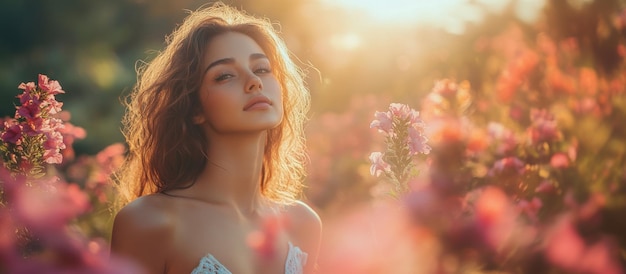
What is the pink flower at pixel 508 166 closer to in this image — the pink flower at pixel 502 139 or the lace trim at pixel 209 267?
the pink flower at pixel 502 139

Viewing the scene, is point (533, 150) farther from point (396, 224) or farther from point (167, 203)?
point (396, 224)

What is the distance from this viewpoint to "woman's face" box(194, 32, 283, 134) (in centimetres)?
246

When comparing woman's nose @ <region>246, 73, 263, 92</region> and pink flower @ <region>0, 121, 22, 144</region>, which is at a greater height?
woman's nose @ <region>246, 73, 263, 92</region>

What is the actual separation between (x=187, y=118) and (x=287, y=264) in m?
0.62

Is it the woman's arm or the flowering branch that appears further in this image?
the woman's arm

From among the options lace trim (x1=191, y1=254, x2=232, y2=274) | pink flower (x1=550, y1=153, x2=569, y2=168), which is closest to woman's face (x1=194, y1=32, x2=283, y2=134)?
lace trim (x1=191, y1=254, x2=232, y2=274)

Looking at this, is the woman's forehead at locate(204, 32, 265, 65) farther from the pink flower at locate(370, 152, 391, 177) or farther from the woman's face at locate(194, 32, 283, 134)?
the pink flower at locate(370, 152, 391, 177)

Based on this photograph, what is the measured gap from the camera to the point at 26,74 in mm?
10477

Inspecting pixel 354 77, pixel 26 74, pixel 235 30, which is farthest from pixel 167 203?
pixel 26 74

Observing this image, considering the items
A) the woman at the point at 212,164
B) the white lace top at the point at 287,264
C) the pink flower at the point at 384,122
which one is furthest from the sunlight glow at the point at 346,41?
the pink flower at the point at 384,122

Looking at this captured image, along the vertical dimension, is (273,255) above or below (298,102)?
below

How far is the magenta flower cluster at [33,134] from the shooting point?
2.36 meters

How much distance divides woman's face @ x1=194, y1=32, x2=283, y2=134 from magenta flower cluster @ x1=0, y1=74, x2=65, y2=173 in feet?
1.60

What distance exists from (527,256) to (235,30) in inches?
55.2
